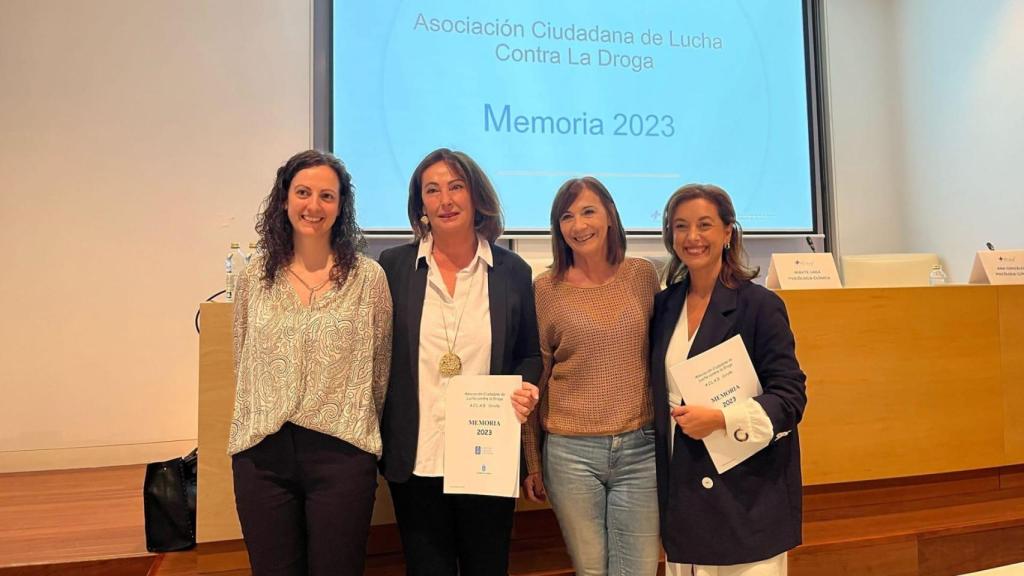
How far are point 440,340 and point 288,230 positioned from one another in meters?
0.48

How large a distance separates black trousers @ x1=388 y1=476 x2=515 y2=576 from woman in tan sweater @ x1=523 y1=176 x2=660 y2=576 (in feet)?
0.50

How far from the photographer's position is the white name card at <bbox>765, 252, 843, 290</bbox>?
229 centimetres

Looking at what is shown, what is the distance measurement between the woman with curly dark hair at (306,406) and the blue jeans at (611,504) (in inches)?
19.0

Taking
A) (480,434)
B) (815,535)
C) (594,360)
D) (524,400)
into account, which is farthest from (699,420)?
(815,535)

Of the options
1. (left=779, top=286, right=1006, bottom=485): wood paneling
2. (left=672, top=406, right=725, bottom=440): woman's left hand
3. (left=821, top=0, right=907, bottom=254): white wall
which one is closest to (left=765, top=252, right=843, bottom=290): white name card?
(left=779, top=286, right=1006, bottom=485): wood paneling

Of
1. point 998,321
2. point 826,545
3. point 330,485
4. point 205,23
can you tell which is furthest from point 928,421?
point 205,23

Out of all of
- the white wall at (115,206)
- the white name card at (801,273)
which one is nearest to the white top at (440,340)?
the white name card at (801,273)

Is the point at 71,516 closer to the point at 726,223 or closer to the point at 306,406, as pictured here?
the point at 306,406

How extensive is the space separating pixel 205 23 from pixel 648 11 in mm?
2743

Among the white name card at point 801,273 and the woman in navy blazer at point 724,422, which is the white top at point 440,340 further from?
the white name card at point 801,273

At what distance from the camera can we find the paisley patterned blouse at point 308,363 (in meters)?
1.25

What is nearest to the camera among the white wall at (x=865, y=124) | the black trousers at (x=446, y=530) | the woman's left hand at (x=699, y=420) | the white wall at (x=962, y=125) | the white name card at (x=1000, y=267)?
the woman's left hand at (x=699, y=420)

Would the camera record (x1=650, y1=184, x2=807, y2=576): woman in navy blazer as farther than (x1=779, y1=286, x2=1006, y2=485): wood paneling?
No

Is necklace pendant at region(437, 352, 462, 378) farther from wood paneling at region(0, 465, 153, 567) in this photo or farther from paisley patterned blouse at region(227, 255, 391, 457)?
wood paneling at region(0, 465, 153, 567)
